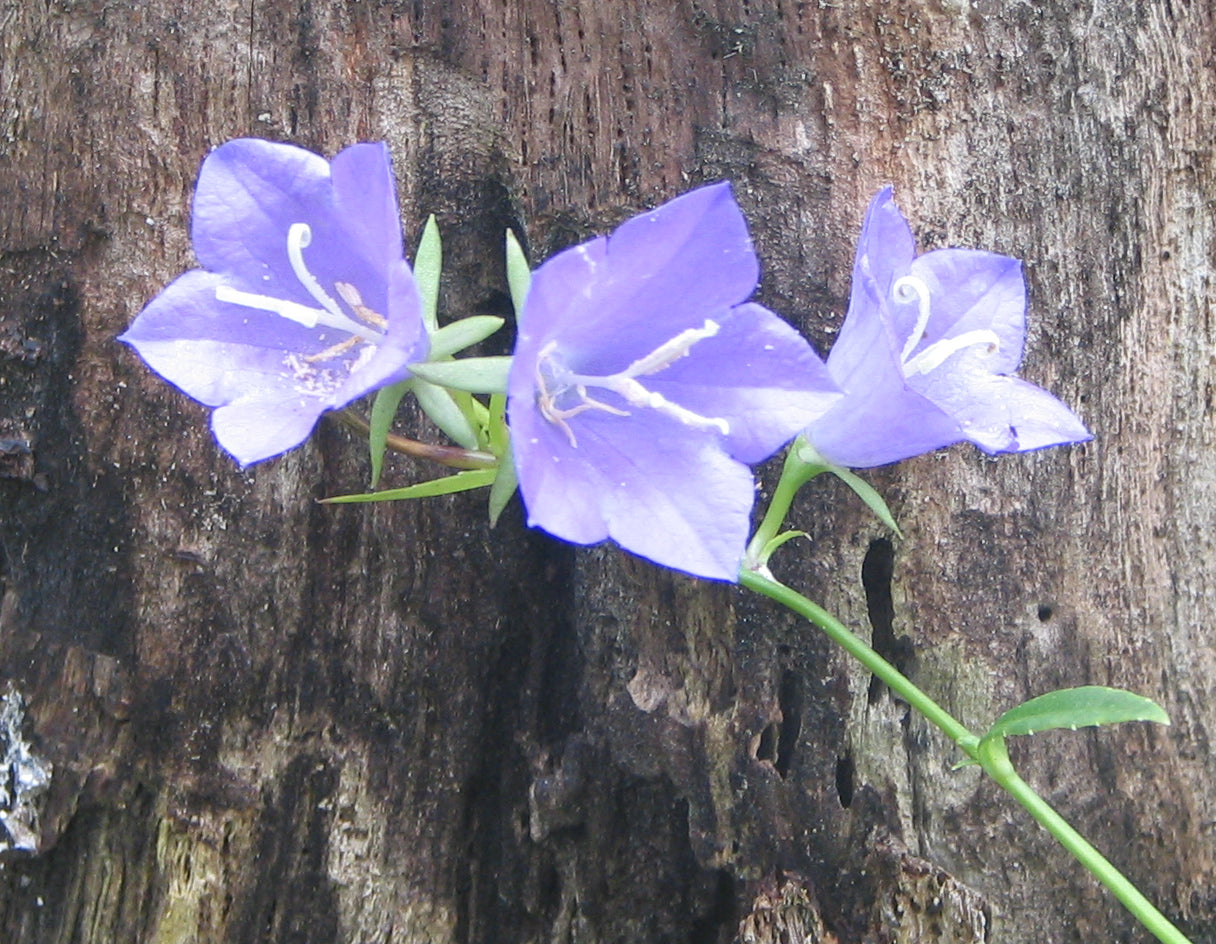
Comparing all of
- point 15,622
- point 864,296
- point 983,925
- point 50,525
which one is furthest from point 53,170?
point 983,925

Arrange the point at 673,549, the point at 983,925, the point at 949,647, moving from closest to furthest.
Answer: the point at 673,549, the point at 983,925, the point at 949,647

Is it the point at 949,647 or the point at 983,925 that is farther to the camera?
the point at 949,647

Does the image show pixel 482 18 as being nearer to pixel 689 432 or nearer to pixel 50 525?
pixel 689 432

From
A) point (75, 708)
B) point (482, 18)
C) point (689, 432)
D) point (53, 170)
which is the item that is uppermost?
point (482, 18)

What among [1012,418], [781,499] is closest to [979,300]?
[1012,418]

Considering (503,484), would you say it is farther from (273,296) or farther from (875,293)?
(875,293)

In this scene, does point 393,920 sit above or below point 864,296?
below

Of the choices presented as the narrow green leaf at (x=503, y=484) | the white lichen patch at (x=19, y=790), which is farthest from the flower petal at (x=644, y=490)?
the white lichen patch at (x=19, y=790)
